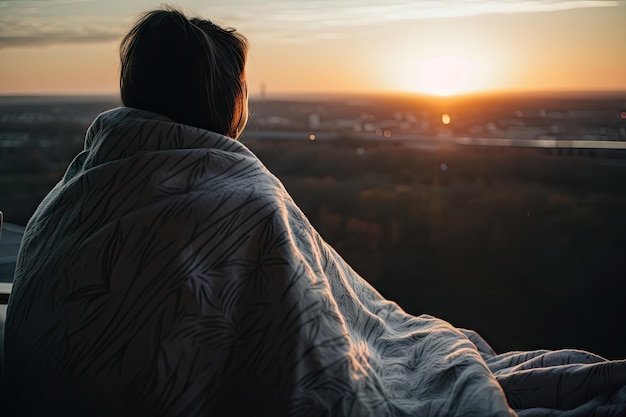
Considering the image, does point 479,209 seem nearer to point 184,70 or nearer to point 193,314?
point 184,70

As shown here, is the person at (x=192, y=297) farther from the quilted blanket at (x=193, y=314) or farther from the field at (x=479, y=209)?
the field at (x=479, y=209)

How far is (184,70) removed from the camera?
56.1 inches

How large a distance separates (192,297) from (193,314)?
0.10ft

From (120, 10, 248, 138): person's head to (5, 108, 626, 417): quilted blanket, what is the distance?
0.06 m

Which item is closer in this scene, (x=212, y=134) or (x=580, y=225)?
(x=212, y=134)

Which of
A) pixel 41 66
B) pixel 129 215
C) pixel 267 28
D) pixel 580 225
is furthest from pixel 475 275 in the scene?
pixel 41 66

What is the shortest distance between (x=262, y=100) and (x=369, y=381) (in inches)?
69.4

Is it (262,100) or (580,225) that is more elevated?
(262,100)

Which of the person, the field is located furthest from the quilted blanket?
the field

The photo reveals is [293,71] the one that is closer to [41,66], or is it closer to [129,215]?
[41,66]

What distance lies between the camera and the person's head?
1431 millimetres

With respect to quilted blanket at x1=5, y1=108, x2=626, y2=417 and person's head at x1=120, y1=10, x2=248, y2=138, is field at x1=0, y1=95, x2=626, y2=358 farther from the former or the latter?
person's head at x1=120, y1=10, x2=248, y2=138

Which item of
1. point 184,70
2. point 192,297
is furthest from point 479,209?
point 192,297

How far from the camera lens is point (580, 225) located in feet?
8.30
